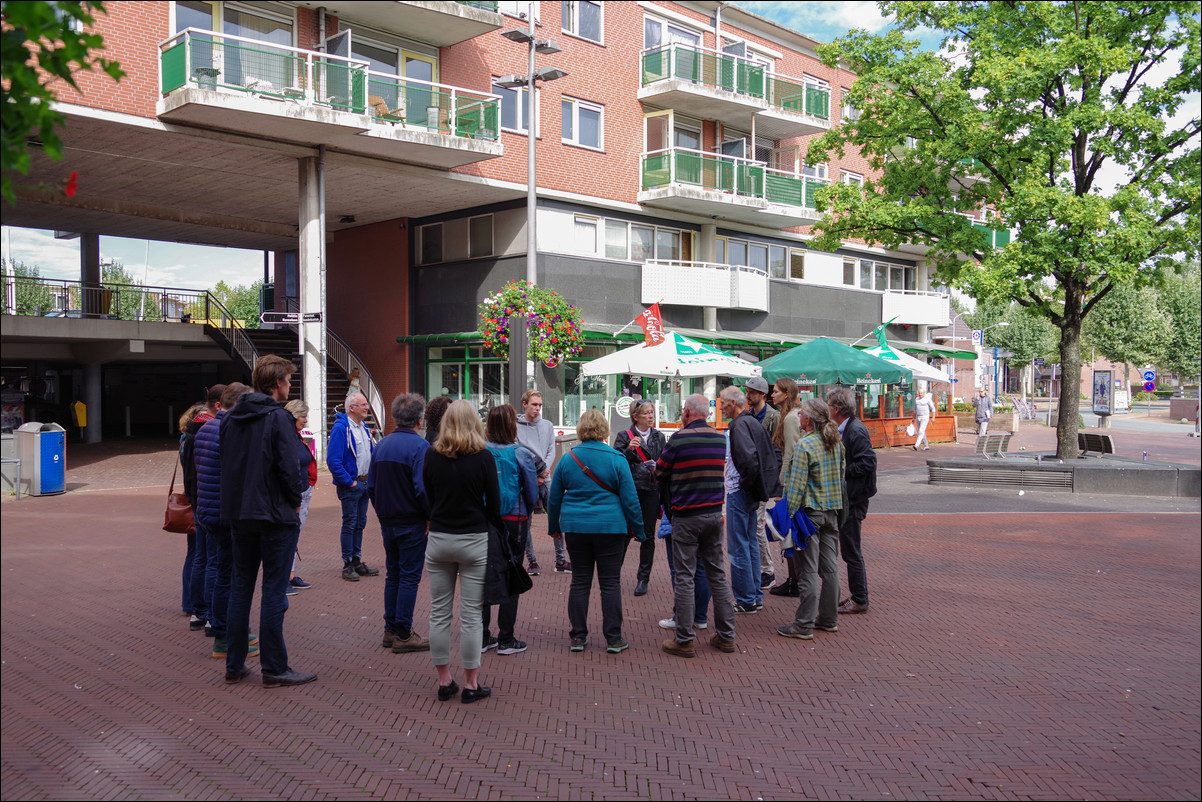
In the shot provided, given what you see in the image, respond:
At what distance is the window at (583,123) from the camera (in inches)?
926

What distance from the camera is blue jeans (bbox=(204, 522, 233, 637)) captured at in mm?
5988

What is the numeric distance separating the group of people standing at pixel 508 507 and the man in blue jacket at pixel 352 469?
27 millimetres

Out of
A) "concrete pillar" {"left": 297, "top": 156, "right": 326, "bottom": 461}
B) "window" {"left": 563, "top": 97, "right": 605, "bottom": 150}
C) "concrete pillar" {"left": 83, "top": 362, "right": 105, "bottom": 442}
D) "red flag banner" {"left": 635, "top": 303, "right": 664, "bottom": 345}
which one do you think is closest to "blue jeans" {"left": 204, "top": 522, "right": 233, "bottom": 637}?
"red flag banner" {"left": 635, "top": 303, "right": 664, "bottom": 345}

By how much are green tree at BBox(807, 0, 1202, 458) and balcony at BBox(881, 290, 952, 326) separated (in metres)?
14.9

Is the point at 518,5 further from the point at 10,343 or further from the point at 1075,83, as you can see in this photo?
the point at 10,343

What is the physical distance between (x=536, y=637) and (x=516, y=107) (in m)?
18.2

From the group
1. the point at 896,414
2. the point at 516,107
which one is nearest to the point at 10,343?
the point at 516,107

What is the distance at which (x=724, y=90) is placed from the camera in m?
25.7

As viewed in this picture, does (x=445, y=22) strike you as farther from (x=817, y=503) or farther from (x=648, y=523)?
(x=817, y=503)

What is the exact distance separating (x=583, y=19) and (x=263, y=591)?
2139 centimetres

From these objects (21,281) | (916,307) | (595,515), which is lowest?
(595,515)

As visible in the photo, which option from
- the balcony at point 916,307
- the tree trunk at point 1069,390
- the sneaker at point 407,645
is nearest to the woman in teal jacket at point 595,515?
the sneaker at point 407,645

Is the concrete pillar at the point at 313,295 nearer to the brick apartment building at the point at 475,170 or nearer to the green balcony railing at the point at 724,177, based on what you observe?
the brick apartment building at the point at 475,170

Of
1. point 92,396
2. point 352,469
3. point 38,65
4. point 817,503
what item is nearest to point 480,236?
point 92,396
